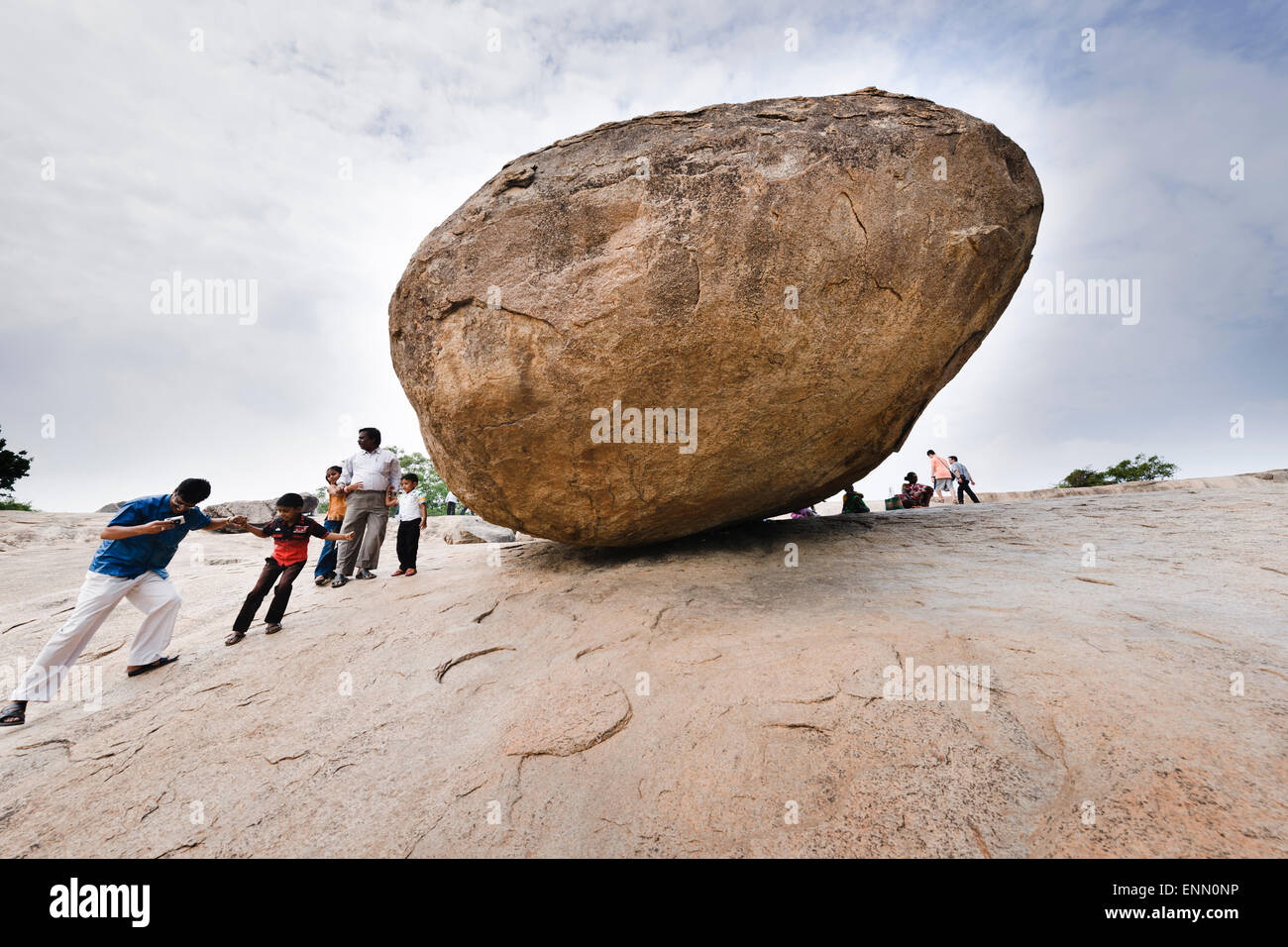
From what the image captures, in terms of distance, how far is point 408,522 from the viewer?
6.11m

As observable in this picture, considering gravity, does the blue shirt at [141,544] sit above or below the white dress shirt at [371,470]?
below

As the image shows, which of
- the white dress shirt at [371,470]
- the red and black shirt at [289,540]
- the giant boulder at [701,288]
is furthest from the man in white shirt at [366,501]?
the giant boulder at [701,288]

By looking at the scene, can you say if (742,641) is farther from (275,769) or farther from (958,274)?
(958,274)

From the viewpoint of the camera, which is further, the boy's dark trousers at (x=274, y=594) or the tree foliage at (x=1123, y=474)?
the tree foliage at (x=1123, y=474)

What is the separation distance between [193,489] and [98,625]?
1093mm

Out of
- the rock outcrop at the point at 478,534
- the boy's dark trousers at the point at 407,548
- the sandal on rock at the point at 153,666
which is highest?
the boy's dark trousers at the point at 407,548

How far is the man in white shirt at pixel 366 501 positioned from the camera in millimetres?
5844

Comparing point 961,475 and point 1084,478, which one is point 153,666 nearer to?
point 961,475

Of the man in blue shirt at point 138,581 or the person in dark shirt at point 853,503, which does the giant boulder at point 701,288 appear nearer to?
the man in blue shirt at point 138,581

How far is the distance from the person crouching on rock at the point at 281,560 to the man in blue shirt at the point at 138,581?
0.46 meters

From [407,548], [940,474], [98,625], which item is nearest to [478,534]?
[407,548]

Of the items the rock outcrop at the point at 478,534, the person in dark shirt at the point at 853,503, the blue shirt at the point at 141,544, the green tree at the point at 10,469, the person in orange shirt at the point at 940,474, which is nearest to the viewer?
the blue shirt at the point at 141,544

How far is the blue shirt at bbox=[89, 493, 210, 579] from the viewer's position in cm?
401
